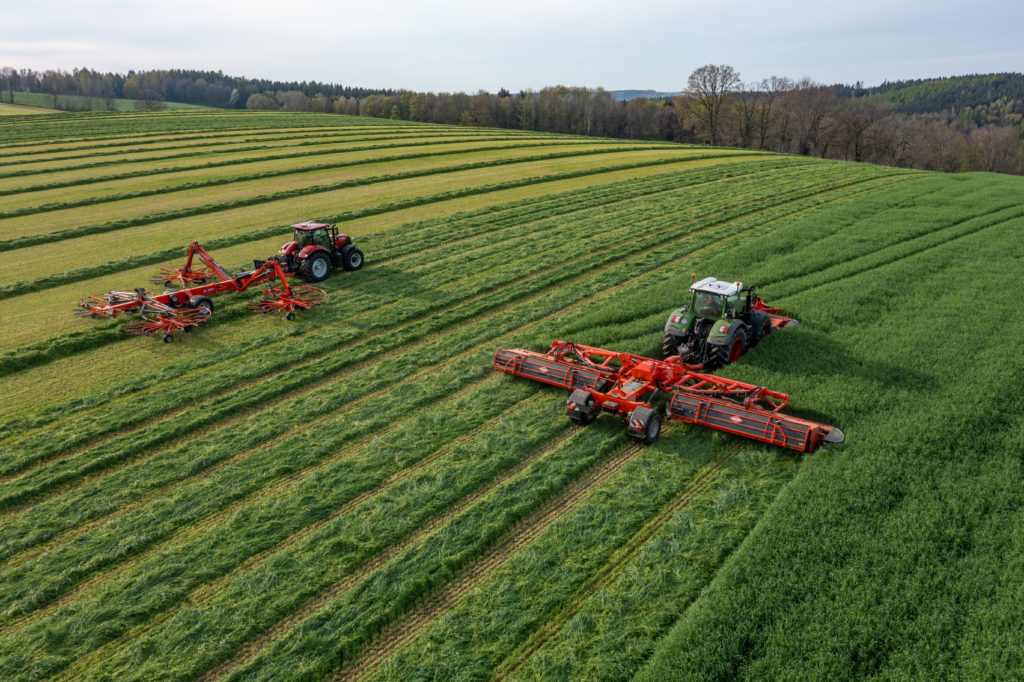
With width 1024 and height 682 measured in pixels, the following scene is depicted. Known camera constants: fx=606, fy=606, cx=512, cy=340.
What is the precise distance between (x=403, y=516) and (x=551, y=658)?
3.53m

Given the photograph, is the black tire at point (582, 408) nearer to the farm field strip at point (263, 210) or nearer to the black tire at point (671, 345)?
the black tire at point (671, 345)

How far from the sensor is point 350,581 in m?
8.61

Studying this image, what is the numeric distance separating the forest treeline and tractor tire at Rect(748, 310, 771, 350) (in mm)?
74102

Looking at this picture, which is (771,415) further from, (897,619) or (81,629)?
(81,629)

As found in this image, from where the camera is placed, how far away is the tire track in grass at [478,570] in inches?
297

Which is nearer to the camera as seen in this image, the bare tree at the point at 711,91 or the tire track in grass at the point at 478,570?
the tire track in grass at the point at 478,570

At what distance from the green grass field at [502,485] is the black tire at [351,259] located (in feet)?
1.98

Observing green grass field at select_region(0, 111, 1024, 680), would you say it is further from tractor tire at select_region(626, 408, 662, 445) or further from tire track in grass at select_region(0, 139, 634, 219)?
tire track in grass at select_region(0, 139, 634, 219)

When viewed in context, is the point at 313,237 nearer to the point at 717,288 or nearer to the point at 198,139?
the point at 717,288

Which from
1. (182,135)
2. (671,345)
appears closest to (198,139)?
(182,135)

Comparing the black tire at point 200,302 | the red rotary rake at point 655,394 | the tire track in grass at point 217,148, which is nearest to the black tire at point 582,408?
the red rotary rake at point 655,394

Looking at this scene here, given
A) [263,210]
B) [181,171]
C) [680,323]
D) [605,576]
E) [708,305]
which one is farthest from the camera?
[181,171]

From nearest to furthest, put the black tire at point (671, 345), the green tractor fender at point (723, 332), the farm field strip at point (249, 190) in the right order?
the green tractor fender at point (723, 332) < the black tire at point (671, 345) < the farm field strip at point (249, 190)

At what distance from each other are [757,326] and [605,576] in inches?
367
